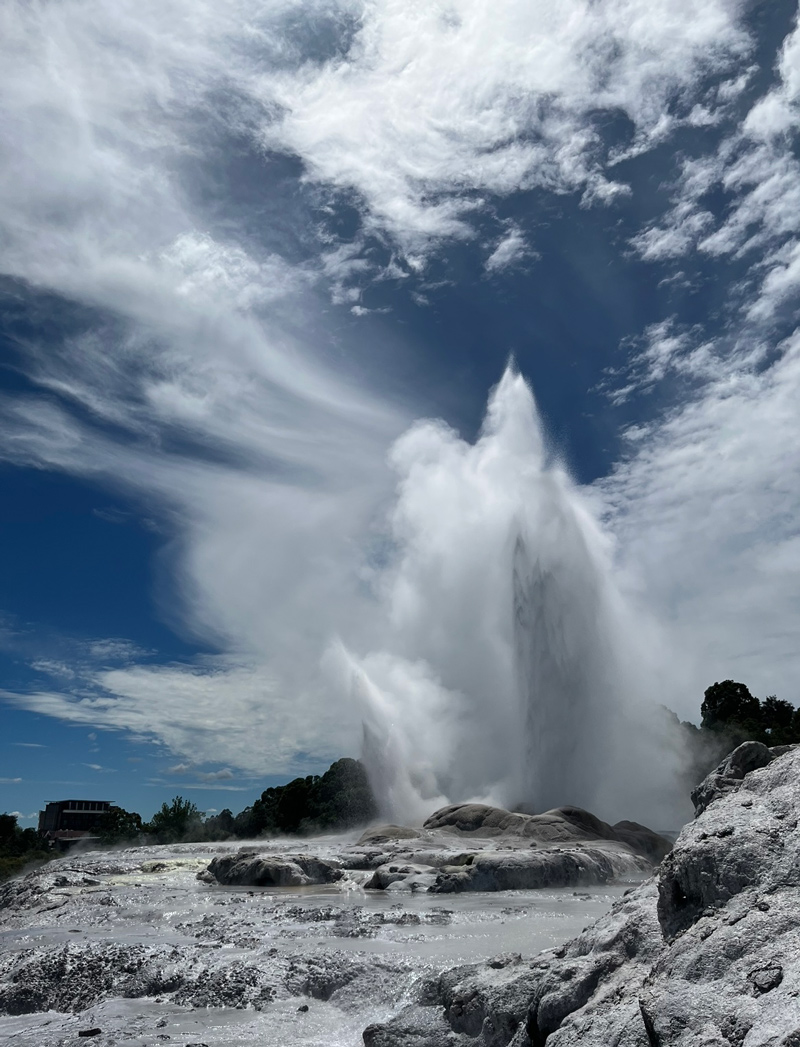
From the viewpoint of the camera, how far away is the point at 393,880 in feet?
70.3

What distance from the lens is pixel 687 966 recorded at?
3.81 m

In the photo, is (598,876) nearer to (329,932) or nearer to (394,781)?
(329,932)

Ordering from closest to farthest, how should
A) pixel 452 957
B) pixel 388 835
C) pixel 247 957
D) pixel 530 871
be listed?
pixel 452 957 < pixel 247 957 < pixel 530 871 < pixel 388 835

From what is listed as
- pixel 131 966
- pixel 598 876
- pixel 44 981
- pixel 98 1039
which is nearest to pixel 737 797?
pixel 98 1039

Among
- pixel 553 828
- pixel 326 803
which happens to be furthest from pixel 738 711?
pixel 553 828

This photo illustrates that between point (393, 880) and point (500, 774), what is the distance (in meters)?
34.8

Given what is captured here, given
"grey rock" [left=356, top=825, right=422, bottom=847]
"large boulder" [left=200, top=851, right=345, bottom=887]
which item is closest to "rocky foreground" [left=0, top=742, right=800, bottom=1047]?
"large boulder" [left=200, top=851, right=345, bottom=887]

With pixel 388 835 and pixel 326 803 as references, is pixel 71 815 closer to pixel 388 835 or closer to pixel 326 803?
pixel 326 803

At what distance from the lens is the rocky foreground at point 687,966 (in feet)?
11.1

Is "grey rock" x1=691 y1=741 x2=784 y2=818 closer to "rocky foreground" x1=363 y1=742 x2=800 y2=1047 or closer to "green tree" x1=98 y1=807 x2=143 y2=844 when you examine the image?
"rocky foreground" x1=363 y1=742 x2=800 y2=1047

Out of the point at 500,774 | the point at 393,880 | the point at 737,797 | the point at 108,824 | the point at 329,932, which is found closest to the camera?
the point at 737,797

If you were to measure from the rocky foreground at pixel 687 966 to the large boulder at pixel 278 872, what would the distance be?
62.5 feet

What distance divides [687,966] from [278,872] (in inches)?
905

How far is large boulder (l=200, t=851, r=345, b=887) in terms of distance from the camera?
23.9m
